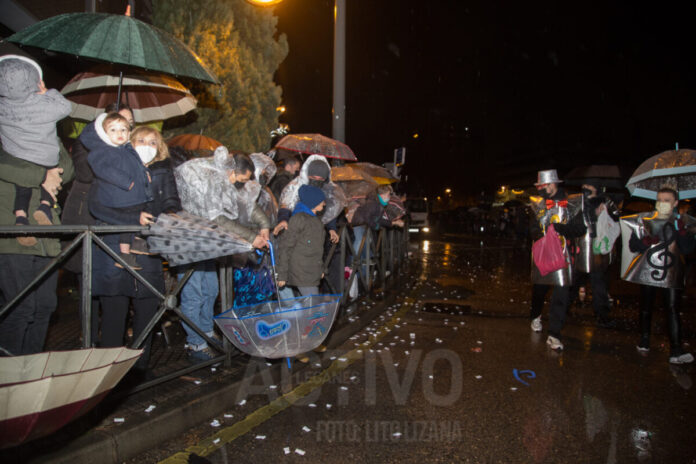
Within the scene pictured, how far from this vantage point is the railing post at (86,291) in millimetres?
2816

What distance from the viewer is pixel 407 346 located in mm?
5109

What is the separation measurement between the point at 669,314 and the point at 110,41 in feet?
19.5

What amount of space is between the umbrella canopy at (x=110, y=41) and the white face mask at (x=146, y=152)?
629 mm

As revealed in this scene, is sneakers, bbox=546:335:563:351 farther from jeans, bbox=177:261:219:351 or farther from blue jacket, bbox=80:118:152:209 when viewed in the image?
blue jacket, bbox=80:118:152:209

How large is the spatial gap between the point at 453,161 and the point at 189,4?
61.5 m

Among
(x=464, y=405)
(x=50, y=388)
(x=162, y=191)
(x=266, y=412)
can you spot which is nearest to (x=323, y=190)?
(x=162, y=191)

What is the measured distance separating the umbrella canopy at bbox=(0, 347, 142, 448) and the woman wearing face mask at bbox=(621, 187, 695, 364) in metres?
5.09

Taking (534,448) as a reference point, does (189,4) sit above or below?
above

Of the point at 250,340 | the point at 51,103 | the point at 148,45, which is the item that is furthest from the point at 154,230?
the point at 148,45

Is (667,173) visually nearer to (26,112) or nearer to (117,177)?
(117,177)

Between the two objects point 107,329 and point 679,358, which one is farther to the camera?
point 679,358

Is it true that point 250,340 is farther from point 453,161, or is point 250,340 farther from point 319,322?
point 453,161

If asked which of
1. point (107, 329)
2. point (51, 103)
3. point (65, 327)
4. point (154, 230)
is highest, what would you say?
point (51, 103)

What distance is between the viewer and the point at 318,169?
16.2ft
